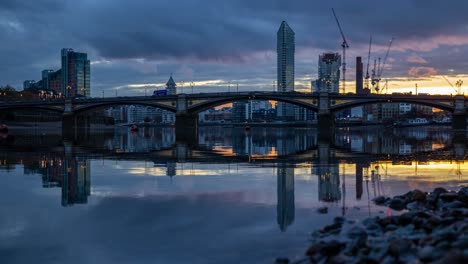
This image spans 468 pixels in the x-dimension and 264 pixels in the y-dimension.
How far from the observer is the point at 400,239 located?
10969mm

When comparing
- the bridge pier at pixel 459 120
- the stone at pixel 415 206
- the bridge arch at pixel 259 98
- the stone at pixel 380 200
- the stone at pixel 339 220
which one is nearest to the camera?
the stone at pixel 339 220

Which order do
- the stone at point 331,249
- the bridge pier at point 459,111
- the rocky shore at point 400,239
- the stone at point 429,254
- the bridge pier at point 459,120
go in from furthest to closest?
the bridge pier at point 459,120
the bridge pier at point 459,111
the stone at point 331,249
the rocky shore at point 400,239
the stone at point 429,254

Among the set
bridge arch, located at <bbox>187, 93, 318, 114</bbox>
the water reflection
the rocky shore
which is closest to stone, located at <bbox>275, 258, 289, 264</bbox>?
the rocky shore

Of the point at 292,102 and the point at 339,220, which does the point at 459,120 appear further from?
the point at 339,220

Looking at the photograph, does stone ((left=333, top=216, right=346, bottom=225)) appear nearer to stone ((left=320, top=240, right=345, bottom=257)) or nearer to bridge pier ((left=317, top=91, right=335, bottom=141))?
stone ((left=320, top=240, right=345, bottom=257))

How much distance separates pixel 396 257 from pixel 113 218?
959 cm

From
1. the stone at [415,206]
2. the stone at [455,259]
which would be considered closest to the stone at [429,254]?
the stone at [455,259]

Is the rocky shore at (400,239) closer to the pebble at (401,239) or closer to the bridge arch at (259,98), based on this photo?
the pebble at (401,239)

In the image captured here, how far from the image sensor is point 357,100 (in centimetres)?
11606

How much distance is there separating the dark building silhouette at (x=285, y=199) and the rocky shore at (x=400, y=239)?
5.38ft

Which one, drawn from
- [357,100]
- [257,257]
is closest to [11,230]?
[257,257]

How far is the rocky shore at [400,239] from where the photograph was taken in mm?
9859

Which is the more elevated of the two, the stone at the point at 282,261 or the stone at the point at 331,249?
the stone at the point at 331,249

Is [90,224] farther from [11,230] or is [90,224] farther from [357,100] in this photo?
[357,100]
